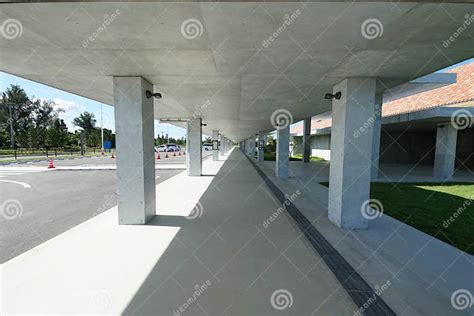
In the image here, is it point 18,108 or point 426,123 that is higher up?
point 18,108

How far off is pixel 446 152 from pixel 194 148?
49.3ft

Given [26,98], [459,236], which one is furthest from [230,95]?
[26,98]

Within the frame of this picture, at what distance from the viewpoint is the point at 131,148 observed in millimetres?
5316

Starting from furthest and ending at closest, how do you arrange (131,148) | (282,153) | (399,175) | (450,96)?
(450,96), (399,175), (282,153), (131,148)

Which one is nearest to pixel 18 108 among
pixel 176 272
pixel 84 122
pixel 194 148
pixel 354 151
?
pixel 84 122

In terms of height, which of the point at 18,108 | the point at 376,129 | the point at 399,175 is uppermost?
the point at 18,108

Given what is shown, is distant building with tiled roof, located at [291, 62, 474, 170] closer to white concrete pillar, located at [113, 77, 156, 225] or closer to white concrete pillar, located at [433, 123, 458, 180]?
white concrete pillar, located at [433, 123, 458, 180]

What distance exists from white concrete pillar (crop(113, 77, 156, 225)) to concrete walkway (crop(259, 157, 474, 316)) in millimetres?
4363

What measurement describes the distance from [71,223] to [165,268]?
3.62 m

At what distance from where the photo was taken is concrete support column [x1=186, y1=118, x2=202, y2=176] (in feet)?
42.4

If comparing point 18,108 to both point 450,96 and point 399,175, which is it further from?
point 450,96

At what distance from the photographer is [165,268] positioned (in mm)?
3520

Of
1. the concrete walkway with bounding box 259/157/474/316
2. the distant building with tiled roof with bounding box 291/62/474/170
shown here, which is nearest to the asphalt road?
the concrete walkway with bounding box 259/157/474/316

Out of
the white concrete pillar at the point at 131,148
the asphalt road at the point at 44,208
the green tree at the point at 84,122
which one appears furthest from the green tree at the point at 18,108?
the white concrete pillar at the point at 131,148
